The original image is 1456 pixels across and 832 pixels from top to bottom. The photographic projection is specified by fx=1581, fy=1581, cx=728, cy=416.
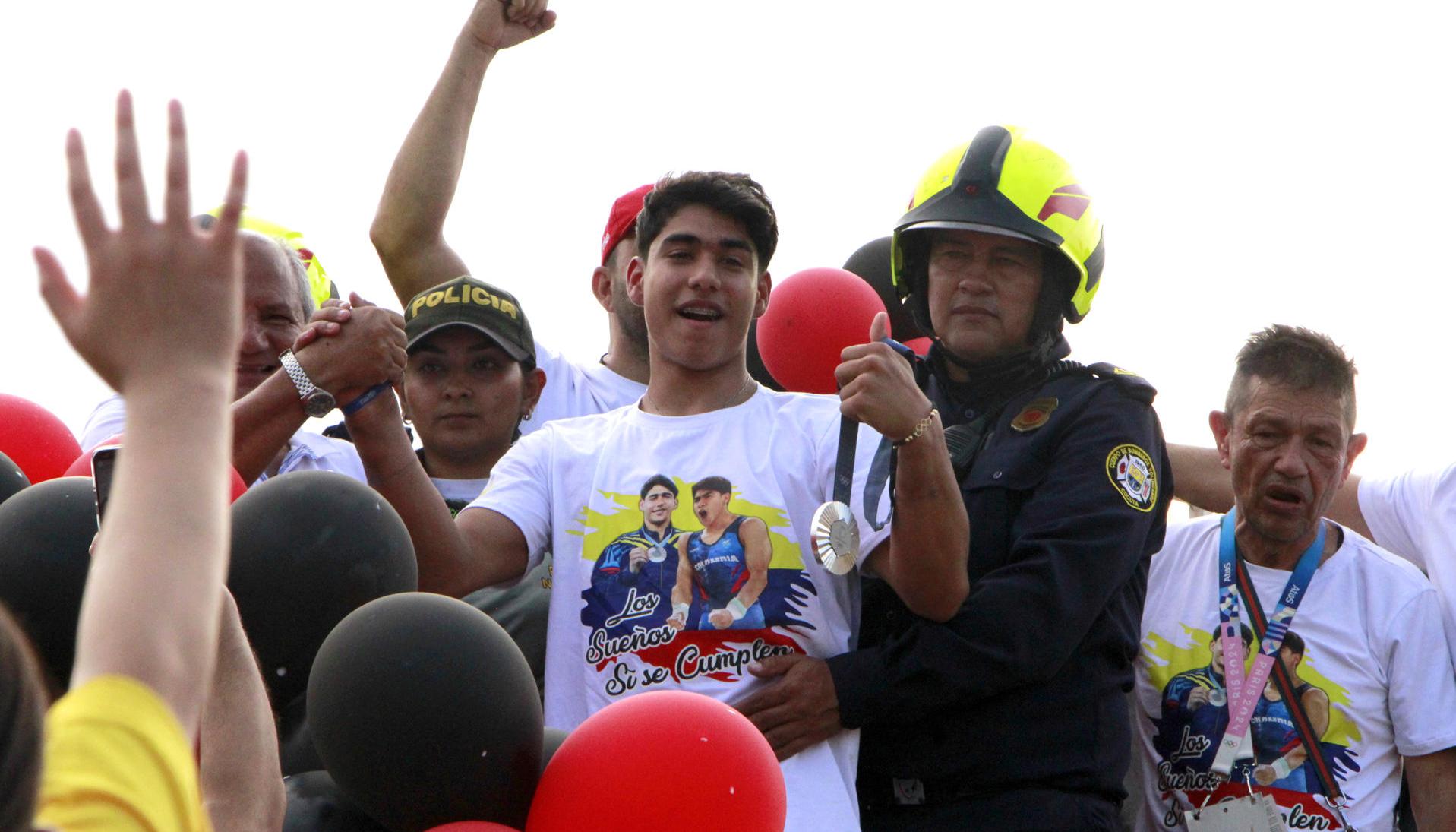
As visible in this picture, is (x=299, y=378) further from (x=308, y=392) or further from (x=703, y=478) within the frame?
(x=703, y=478)

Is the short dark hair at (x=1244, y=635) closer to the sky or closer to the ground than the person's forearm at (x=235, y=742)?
closer to the ground

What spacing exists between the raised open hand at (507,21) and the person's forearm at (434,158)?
0.04m

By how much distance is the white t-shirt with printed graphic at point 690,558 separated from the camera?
3.39 metres

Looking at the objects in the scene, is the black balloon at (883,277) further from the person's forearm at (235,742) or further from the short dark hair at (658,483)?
the person's forearm at (235,742)

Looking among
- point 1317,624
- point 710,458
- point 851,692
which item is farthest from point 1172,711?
point 710,458

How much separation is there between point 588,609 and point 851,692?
0.62 metres

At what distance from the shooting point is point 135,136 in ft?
4.61

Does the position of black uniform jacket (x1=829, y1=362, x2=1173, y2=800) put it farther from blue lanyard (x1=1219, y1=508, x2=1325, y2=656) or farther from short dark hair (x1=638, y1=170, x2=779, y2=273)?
short dark hair (x1=638, y1=170, x2=779, y2=273)

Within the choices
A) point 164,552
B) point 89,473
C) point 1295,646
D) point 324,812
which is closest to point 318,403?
point 89,473

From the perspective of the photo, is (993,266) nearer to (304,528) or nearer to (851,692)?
(851,692)

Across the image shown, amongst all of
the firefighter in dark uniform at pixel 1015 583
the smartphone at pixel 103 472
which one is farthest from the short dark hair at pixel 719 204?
the smartphone at pixel 103 472

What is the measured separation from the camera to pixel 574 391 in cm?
503

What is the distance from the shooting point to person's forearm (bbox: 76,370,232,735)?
1.42m

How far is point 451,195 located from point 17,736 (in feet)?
12.8
